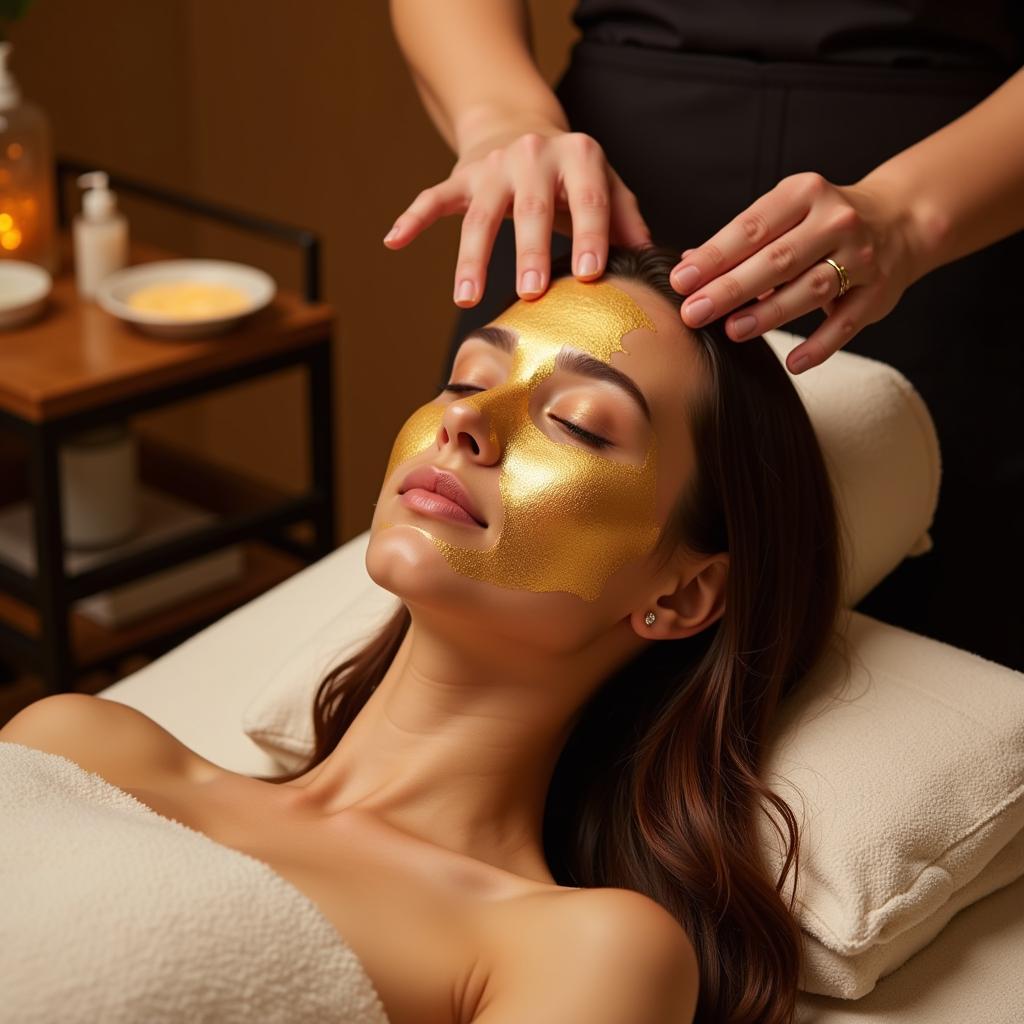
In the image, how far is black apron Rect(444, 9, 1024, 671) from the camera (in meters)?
1.59

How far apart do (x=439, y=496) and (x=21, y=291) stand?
4.44 feet

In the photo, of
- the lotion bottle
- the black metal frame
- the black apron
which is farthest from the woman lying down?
the lotion bottle

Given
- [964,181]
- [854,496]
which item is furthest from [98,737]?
[964,181]

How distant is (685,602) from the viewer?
50.9 inches

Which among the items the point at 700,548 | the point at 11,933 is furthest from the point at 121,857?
the point at 700,548

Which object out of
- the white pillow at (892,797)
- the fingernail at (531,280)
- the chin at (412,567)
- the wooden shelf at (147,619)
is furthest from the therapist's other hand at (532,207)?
the wooden shelf at (147,619)

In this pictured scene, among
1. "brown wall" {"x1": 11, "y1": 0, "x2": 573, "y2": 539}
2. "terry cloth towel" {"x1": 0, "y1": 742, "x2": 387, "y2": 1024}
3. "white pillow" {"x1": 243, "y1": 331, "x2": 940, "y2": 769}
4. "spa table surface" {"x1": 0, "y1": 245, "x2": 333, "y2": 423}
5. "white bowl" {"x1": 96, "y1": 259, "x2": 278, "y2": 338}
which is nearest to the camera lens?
→ "terry cloth towel" {"x1": 0, "y1": 742, "x2": 387, "y2": 1024}

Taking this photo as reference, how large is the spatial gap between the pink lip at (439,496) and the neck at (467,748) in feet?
0.34

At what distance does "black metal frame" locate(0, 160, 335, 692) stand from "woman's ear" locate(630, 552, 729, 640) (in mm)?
1105

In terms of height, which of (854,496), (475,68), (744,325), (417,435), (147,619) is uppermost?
(475,68)

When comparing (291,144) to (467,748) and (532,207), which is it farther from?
(467,748)

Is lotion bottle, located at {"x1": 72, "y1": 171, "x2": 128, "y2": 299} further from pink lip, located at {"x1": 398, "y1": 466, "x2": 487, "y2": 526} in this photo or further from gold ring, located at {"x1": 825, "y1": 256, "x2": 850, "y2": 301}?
gold ring, located at {"x1": 825, "y1": 256, "x2": 850, "y2": 301}

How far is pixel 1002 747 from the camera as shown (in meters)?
1.33

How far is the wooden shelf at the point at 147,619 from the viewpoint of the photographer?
7.75 ft
